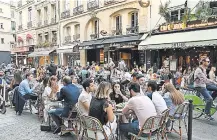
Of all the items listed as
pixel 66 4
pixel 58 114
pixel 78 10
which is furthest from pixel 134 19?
pixel 58 114

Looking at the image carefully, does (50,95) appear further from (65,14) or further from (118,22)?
(65,14)

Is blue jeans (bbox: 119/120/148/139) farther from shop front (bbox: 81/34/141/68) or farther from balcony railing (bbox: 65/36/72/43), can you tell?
balcony railing (bbox: 65/36/72/43)

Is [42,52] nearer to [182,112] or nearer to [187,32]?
[187,32]

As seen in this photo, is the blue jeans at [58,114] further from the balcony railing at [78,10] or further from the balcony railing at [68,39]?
the balcony railing at [68,39]

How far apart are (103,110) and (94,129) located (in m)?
0.35

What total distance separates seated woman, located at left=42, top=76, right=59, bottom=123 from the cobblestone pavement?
61 cm

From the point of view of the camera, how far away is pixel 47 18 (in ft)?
104

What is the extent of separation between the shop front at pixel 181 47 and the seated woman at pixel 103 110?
33.9 feet

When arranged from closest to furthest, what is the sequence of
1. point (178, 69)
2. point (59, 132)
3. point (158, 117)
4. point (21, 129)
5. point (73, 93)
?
point (158, 117) → point (73, 93) → point (59, 132) → point (21, 129) → point (178, 69)

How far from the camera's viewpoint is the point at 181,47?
14.6 m

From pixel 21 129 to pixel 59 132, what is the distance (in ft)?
4.05

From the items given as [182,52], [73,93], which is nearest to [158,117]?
[73,93]

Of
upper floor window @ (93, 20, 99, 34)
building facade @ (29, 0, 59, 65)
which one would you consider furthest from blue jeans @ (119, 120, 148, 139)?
building facade @ (29, 0, 59, 65)

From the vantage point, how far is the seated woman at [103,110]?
4.39 metres
